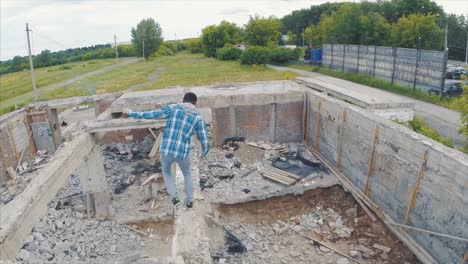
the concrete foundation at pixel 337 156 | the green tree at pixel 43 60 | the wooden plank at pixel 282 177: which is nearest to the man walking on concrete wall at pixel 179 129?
the concrete foundation at pixel 337 156

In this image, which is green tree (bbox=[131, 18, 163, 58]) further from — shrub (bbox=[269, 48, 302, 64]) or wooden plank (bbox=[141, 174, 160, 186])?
wooden plank (bbox=[141, 174, 160, 186])

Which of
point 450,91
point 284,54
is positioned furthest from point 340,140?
point 284,54

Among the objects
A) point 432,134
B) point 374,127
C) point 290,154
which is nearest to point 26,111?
point 290,154

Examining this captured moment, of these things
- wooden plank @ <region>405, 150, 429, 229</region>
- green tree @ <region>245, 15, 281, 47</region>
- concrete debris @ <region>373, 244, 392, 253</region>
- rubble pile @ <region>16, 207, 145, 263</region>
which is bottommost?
concrete debris @ <region>373, 244, 392, 253</region>

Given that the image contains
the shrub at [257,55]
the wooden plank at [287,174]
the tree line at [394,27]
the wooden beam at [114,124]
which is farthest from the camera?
the shrub at [257,55]

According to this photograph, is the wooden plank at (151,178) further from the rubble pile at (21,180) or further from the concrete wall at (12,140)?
the concrete wall at (12,140)

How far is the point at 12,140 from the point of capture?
12.6 meters

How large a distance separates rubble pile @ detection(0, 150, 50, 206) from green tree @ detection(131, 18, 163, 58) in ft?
139

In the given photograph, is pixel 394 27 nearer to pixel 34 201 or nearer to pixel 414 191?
pixel 414 191

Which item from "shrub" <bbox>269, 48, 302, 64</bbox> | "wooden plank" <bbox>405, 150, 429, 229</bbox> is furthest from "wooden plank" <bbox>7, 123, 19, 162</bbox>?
"shrub" <bbox>269, 48, 302, 64</bbox>

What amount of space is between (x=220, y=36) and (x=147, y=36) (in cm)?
1288

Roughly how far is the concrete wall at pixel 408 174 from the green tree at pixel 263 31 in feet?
99.8

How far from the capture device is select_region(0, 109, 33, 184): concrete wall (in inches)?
477

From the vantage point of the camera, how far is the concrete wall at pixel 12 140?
12.1 metres
